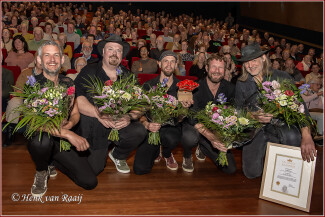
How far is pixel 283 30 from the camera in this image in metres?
14.4

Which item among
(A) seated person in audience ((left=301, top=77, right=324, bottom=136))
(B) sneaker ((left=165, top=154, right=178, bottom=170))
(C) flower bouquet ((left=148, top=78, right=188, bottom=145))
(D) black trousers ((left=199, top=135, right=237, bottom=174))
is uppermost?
(C) flower bouquet ((left=148, top=78, right=188, bottom=145))

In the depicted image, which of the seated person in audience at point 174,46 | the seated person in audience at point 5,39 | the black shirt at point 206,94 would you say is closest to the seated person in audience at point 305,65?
the seated person in audience at point 174,46

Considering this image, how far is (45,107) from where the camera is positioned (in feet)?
9.38

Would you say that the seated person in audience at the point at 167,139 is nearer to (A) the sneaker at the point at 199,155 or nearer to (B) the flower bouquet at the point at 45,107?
(A) the sneaker at the point at 199,155

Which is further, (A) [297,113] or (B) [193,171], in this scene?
(B) [193,171]

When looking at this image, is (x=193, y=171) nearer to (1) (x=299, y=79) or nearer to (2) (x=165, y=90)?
(2) (x=165, y=90)

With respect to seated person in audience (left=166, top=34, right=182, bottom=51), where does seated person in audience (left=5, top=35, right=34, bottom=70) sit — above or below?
below

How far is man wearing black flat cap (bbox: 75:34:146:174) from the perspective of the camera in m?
3.46

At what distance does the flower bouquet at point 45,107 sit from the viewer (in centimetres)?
288

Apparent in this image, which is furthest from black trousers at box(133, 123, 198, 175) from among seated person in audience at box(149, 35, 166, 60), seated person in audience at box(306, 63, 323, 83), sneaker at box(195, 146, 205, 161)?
seated person in audience at box(306, 63, 323, 83)

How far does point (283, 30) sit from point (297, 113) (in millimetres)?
12153

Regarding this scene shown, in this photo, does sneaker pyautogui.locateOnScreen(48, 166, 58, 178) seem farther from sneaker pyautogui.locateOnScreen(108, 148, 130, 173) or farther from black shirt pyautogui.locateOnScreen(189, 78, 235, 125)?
black shirt pyautogui.locateOnScreen(189, 78, 235, 125)

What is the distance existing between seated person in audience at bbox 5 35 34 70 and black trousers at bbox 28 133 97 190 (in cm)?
324

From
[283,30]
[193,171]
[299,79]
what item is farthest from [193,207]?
[283,30]
